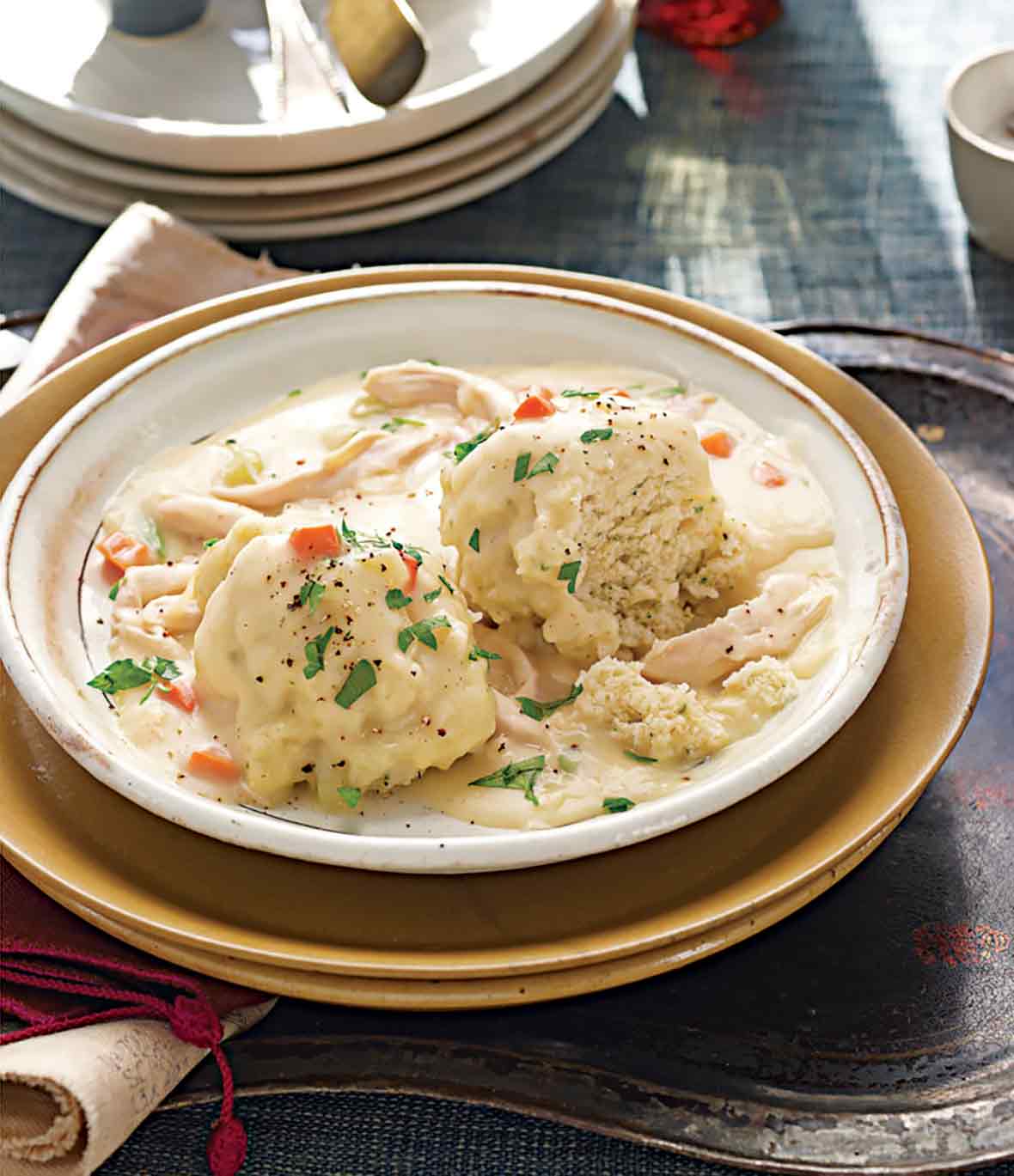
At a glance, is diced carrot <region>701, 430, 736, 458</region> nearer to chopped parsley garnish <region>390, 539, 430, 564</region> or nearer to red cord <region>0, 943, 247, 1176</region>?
chopped parsley garnish <region>390, 539, 430, 564</region>

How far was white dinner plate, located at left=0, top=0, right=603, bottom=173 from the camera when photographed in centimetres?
382

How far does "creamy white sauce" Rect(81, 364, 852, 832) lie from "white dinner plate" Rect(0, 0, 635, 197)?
925 mm

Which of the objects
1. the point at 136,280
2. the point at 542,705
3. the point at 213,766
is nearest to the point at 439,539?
the point at 542,705

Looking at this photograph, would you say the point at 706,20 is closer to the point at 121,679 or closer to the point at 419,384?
the point at 419,384

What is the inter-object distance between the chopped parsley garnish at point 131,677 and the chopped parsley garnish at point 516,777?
55 cm

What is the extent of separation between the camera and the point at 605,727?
242cm

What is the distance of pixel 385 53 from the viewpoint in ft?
13.1

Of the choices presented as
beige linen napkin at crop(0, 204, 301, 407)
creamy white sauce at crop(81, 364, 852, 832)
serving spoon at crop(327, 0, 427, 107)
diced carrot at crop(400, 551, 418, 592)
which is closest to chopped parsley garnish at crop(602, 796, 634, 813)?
creamy white sauce at crop(81, 364, 852, 832)

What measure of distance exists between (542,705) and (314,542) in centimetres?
47

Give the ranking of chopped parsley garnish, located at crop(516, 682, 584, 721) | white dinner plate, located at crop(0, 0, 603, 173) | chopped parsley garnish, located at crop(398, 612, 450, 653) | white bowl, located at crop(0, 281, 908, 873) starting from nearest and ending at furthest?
white bowl, located at crop(0, 281, 908, 873), chopped parsley garnish, located at crop(398, 612, 450, 653), chopped parsley garnish, located at crop(516, 682, 584, 721), white dinner plate, located at crop(0, 0, 603, 173)

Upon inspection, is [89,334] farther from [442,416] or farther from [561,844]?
[561,844]

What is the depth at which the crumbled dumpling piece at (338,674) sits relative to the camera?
2295mm

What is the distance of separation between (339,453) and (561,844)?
1.04 metres

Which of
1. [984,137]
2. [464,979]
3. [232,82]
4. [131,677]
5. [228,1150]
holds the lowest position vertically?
[984,137]
